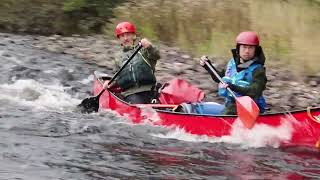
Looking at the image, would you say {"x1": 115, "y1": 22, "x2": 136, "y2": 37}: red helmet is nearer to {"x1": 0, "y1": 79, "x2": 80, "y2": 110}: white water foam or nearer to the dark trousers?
the dark trousers

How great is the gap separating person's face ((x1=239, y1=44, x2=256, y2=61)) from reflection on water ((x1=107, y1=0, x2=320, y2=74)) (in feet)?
8.95

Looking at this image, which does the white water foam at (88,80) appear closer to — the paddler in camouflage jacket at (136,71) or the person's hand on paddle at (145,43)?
the paddler in camouflage jacket at (136,71)

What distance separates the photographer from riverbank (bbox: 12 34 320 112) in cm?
987

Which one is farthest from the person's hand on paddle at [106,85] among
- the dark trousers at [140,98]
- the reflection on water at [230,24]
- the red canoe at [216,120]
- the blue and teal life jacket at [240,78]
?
the reflection on water at [230,24]

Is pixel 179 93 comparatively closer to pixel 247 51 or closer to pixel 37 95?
pixel 247 51

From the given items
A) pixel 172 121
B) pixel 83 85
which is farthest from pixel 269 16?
pixel 172 121

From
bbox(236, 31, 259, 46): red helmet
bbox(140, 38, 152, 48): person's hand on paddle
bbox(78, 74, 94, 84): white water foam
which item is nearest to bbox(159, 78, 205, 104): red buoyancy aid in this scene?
bbox(140, 38, 152, 48): person's hand on paddle

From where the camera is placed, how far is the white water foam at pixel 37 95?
10.1 metres

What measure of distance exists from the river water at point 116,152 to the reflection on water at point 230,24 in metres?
3.66

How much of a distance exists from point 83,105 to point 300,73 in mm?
3900

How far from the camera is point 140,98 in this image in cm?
902

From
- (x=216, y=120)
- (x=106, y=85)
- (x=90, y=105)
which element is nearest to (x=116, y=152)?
(x=216, y=120)

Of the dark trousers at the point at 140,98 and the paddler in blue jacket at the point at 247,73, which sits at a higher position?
the paddler in blue jacket at the point at 247,73

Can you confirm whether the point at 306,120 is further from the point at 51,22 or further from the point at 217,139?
the point at 51,22
